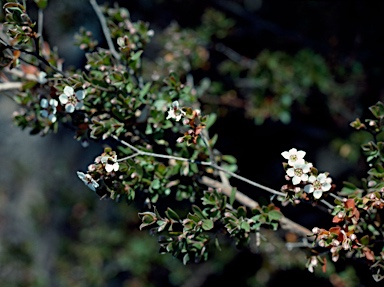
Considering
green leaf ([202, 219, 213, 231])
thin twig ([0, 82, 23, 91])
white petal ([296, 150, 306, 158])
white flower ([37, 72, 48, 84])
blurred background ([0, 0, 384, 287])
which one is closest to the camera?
white petal ([296, 150, 306, 158])

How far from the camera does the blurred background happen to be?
2504mm

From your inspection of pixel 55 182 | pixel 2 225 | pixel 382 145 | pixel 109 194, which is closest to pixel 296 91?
pixel 382 145

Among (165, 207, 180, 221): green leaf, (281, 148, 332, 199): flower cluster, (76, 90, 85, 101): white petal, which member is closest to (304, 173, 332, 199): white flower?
(281, 148, 332, 199): flower cluster

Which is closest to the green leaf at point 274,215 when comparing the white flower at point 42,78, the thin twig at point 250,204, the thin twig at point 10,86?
the thin twig at point 250,204

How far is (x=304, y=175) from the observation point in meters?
1.18

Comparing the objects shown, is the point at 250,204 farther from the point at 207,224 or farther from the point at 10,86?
the point at 10,86

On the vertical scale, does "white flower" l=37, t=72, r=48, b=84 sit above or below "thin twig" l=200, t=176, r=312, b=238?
above

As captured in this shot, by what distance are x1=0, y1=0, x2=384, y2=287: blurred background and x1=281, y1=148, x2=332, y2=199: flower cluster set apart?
2.95ft

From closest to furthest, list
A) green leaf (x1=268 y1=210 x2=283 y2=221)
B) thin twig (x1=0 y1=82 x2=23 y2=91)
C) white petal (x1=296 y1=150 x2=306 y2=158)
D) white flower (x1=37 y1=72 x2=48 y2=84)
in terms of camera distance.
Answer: white petal (x1=296 y1=150 x2=306 y2=158) < green leaf (x1=268 y1=210 x2=283 y2=221) < white flower (x1=37 y1=72 x2=48 y2=84) < thin twig (x1=0 y1=82 x2=23 y2=91)

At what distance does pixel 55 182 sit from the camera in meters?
3.86

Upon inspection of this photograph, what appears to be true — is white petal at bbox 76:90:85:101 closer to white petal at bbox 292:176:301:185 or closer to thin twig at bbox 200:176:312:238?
thin twig at bbox 200:176:312:238

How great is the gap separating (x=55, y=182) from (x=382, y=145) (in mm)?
2980

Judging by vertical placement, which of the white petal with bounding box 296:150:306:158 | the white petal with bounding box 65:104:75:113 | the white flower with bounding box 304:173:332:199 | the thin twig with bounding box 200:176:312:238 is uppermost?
the white petal with bounding box 296:150:306:158

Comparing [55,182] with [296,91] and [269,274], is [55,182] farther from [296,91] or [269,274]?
[296,91]
